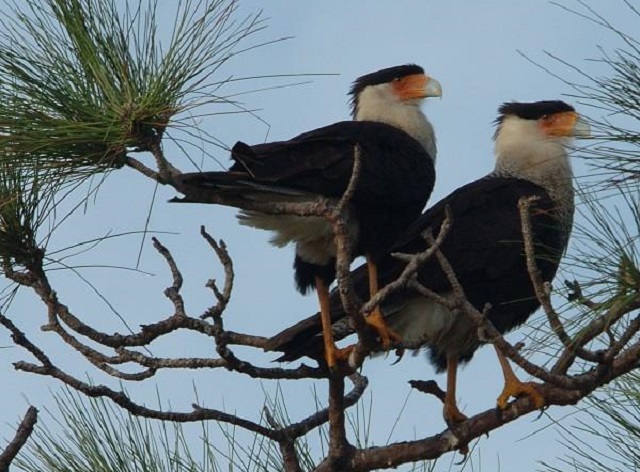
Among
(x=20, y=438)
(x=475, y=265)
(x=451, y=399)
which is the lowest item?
(x=20, y=438)

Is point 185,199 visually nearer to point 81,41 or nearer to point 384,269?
point 81,41

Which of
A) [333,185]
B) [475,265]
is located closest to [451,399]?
[475,265]

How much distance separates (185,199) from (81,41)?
1.66 feet

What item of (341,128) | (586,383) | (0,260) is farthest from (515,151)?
(0,260)

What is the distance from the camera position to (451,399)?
4734 mm

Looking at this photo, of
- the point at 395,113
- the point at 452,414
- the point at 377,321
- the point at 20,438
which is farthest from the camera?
the point at 395,113

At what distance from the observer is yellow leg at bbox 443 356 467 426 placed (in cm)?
459

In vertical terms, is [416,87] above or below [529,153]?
above

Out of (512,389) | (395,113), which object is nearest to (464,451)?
(512,389)

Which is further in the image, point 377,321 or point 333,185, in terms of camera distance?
point 377,321

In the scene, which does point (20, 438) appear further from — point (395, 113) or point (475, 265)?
point (395, 113)

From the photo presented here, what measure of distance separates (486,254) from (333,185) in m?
0.84

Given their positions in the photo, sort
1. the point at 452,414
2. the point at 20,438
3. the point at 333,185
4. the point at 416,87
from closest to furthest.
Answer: the point at 20,438
the point at 333,185
the point at 452,414
the point at 416,87

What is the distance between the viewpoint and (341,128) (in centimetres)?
451
